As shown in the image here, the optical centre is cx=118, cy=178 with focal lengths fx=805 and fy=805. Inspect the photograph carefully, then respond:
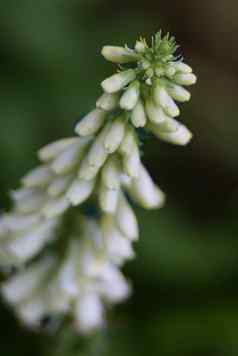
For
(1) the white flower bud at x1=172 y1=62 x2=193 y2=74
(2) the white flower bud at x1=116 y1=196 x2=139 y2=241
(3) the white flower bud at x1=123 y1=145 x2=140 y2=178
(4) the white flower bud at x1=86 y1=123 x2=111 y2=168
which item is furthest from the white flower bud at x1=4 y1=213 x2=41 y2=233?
(1) the white flower bud at x1=172 y1=62 x2=193 y2=74

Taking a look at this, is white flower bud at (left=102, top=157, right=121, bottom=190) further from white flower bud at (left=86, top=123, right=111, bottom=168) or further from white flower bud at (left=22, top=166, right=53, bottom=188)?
white flower bud at (left=22, top=166, right=53, bottom=188)

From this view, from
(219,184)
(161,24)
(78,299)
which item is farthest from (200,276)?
(161,24)

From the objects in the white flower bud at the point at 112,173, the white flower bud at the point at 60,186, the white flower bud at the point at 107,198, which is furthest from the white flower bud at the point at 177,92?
the white flower bud at the point at 60,186

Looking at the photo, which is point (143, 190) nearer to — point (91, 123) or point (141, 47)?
point (91, 123)

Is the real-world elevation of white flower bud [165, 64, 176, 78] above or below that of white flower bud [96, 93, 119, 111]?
below

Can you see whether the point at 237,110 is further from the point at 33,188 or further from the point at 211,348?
the point at 33,188
